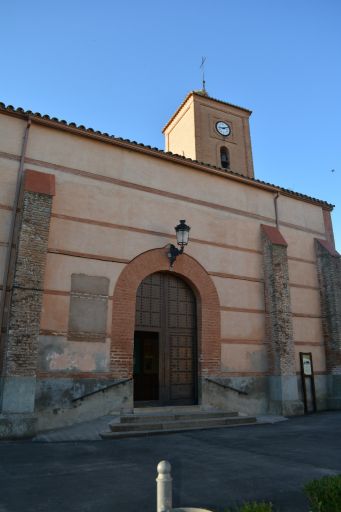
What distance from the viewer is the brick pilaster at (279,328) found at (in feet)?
36.8

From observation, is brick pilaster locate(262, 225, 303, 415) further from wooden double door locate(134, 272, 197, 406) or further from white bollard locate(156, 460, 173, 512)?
white bollard locate(156, 460, 173, 512)

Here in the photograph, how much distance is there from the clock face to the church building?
21.6ft

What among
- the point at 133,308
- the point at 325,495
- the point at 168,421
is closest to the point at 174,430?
the point at 168,421

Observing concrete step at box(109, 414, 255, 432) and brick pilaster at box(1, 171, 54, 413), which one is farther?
concrete step at box(109, 414, 255, 432)

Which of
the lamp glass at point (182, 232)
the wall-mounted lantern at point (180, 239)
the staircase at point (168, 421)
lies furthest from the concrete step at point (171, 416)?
the lamp glass at point (182, 232)

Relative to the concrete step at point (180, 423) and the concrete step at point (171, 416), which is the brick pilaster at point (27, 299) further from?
the concrete step at point (171, 416)

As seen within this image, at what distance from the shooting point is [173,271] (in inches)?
428

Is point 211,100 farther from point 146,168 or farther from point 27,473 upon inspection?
point 27,473

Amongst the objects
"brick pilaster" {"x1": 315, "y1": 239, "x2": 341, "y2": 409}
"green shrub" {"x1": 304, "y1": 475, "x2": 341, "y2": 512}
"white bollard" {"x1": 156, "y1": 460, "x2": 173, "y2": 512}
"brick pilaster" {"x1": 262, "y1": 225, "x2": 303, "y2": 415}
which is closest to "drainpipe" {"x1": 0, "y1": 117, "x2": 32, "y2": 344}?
"white bollard" {"x1": 156, "y1": 460, "x2": 173, "y2": 512}

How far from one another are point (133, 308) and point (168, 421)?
2836 mm

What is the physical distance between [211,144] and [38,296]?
42.2ft

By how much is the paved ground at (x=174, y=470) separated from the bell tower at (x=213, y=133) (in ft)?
43.8

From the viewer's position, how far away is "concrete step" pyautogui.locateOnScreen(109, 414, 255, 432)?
8219mm

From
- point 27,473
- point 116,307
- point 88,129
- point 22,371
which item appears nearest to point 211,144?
point 88,129
